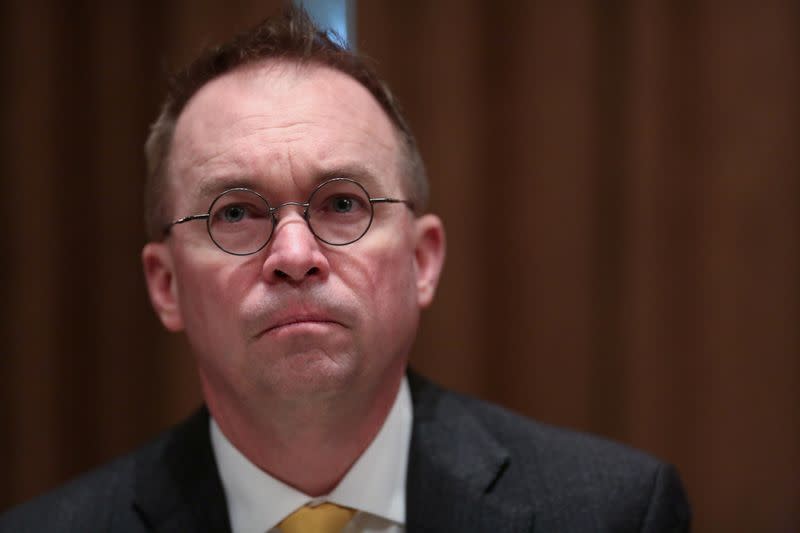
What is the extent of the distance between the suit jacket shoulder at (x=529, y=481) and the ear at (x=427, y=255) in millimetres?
264

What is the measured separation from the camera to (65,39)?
238 cm

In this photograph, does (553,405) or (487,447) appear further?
(553,405)

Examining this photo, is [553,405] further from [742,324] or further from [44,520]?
[44,520]

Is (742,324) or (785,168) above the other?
(785,168)

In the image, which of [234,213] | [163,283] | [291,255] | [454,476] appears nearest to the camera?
[291,255]

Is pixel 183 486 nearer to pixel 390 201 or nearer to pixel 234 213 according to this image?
pixel 234 213

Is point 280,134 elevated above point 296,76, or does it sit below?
below

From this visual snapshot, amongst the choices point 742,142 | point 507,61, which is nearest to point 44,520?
point 507,61

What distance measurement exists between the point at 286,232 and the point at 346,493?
1.76 feet

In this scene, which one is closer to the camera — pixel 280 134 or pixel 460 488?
pixel 280 134

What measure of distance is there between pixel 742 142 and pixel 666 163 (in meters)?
0.22

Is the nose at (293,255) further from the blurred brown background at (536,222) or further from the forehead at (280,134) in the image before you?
the blurred brown background at (536,222)

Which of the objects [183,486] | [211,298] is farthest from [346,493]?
[211,298]

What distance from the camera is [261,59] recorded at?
161 cm
